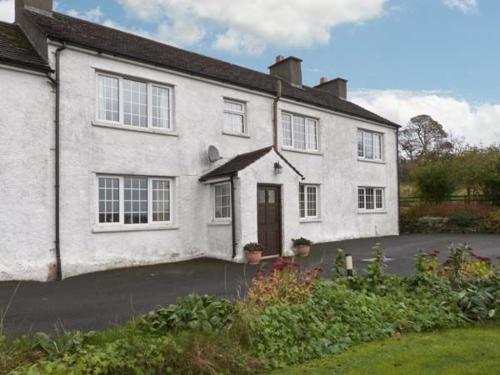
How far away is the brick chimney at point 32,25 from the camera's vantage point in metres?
11.5

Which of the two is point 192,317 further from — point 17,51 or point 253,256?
point 17,51

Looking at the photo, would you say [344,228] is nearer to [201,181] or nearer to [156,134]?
[201,181]

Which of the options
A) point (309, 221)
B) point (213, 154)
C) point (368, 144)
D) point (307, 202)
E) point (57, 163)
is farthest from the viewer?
point (368, 144)

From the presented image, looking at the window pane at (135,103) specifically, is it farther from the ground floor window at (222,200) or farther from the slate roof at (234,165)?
the ground floor window at (222,200)

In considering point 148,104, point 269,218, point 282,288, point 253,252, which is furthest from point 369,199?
point 282,288

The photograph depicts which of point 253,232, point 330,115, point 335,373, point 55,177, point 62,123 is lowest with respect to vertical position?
point 335,373

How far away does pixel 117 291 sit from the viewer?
9211 millimetres

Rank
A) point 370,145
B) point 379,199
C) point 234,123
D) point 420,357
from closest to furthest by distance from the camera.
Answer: point 420,357 → point 234,123 → point 370,145 → point 379,199

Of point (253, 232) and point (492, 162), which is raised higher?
point (492, 162)

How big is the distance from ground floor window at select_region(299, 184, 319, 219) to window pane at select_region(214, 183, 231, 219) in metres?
4.87

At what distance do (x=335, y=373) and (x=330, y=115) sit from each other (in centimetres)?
1582

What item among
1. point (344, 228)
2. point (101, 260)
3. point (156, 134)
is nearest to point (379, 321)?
point (101, 260)

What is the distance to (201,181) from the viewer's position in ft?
46.3

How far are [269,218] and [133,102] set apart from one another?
582 cm
